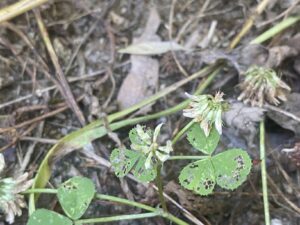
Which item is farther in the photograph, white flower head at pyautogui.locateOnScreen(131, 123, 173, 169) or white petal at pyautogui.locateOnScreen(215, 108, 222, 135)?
white petal at pyautogui.locateOnScreen(215, 108, 222, 135)

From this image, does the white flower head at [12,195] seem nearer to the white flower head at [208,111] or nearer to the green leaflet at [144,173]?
the green leaflet at [144,173]

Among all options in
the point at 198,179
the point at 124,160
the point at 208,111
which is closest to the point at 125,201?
the point at 124,160

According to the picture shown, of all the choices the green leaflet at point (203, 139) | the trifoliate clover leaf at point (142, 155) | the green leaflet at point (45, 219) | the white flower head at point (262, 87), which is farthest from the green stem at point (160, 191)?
the white flower head at point (262, 87)

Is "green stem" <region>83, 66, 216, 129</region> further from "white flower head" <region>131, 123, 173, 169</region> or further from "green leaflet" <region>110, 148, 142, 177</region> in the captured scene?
"white flower head" <region>131, 123, 173, 169</region>

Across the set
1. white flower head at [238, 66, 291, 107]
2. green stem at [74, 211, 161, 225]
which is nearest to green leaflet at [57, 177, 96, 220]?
green stem at [74, 211, 161, 225]

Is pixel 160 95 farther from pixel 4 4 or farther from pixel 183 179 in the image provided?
pixel 4 4

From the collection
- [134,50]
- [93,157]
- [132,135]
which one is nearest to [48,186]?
[93,157]

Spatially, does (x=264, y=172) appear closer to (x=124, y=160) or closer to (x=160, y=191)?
(x=160, y=191)
